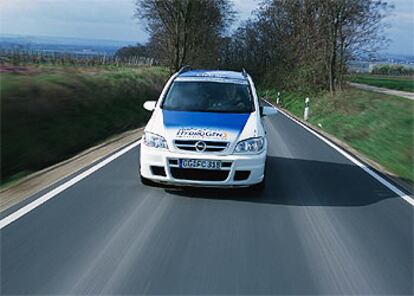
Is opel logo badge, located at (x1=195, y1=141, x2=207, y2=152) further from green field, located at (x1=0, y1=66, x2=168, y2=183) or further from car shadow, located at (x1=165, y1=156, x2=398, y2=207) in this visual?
green field, located at (x1=0, y1=66, x2=168, y2=183)

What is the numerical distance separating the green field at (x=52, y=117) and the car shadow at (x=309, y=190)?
151 inches

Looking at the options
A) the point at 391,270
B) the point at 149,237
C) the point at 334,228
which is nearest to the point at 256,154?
the point at 334,228

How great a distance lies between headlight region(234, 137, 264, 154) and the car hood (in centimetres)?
13

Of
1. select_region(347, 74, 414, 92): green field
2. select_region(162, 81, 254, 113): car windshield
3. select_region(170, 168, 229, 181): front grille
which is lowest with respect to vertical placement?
select_region(347, 74, 414, 92): green field

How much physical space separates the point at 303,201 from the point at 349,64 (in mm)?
25186

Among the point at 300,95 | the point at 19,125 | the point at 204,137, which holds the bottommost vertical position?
the point at 300,95

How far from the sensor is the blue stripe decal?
7473mm

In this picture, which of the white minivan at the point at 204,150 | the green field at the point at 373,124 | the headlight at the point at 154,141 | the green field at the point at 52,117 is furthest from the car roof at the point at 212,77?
the green field at the point at 373,124

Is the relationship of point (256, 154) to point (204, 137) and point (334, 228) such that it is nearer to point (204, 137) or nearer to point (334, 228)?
point (204, 137)

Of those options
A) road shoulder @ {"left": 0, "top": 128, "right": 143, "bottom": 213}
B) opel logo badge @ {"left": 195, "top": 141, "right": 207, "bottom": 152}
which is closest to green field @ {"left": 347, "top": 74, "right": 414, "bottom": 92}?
road shoulder @ {"left": 0, "top": 128, "right": 143, "bottom": 213}

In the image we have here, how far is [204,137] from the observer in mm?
7262

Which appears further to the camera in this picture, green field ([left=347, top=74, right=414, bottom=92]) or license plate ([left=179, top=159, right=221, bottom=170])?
green field ([left=347, top=74, right=414, bottom=92])

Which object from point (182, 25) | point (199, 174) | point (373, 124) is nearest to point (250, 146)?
point (199, 174)

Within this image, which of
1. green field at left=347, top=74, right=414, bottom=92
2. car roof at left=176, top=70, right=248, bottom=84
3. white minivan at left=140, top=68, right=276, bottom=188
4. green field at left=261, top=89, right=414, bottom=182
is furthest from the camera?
green field at left=347, top=74, right=414, bottom=92
